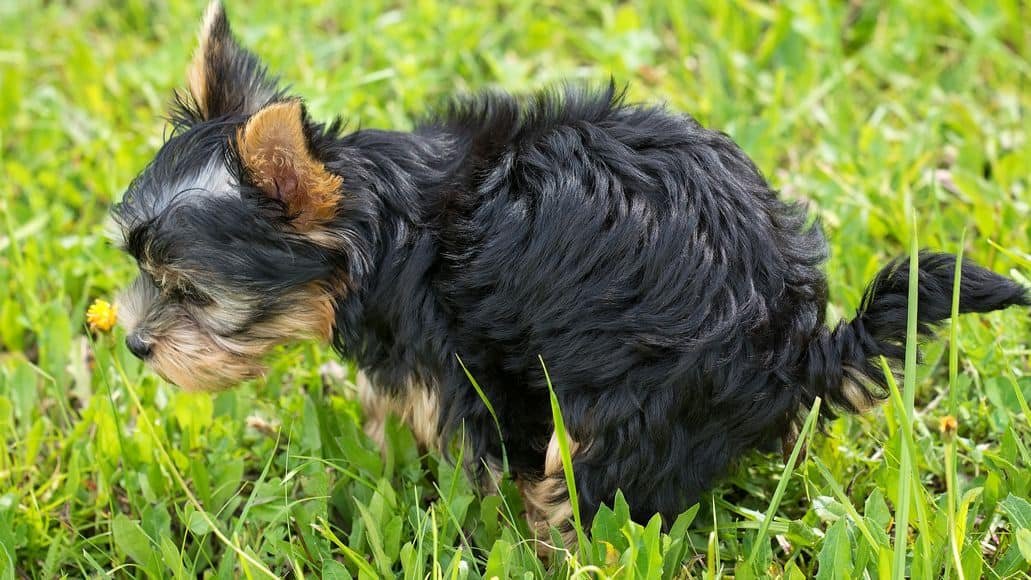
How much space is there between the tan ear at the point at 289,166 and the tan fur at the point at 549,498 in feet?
2.93

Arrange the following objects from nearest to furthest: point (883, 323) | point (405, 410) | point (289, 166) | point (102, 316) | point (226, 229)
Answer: point (883, 323), point (289, 166), point (226, 229), point (405, 410), point (102, 316)

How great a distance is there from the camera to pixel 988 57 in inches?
202

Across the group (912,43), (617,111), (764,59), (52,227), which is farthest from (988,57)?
(52,227)

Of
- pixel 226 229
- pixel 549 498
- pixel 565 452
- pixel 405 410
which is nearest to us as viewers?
pixel 565 452

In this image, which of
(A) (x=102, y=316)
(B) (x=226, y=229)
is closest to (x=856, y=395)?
(B) (x=226, y=229)

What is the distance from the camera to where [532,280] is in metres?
2.79

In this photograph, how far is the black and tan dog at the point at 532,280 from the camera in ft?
8.84

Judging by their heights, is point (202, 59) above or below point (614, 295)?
above

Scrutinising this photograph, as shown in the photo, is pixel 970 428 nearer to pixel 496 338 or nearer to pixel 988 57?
pixel 496 338

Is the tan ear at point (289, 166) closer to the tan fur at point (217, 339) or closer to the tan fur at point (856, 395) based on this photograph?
the tan fur at point (217, 339)

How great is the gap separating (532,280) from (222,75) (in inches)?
47.0

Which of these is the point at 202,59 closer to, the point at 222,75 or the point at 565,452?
the point at 222,75

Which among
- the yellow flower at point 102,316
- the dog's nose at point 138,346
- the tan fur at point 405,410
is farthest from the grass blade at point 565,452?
the yellow flower at point 102,316

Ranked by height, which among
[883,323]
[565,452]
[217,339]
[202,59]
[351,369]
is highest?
[202,59]
